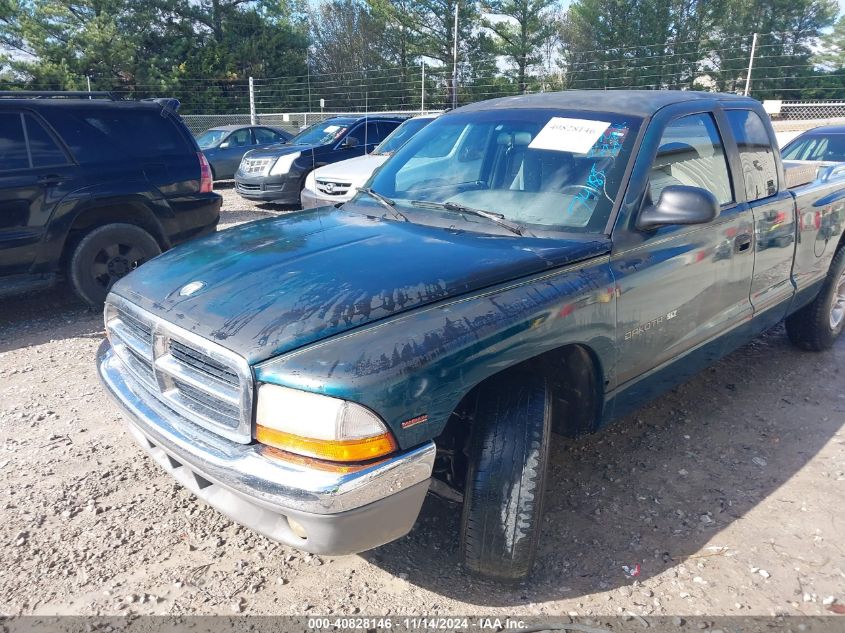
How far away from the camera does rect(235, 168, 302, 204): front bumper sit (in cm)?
1099

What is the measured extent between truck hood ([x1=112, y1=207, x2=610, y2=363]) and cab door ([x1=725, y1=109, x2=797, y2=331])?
1469 mm

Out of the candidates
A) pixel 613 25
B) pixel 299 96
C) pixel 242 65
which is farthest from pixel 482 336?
pixel 613 25

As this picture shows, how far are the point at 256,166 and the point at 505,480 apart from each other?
9980 mm

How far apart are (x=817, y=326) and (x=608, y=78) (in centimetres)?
2386

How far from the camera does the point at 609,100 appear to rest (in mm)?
3332

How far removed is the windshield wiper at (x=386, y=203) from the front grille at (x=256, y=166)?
795cm

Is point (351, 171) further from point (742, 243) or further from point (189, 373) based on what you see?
point (189, 373)

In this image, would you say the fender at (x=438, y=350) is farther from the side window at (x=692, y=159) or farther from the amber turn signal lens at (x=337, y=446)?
the side window at (x=692, y=159)

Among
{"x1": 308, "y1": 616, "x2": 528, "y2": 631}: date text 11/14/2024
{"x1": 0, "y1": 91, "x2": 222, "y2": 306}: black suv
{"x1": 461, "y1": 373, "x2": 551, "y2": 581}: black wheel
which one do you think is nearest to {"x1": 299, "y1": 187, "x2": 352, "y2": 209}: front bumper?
{"x1": 0, "y1": 91, "x2": 222, "y2": 306}: black suv

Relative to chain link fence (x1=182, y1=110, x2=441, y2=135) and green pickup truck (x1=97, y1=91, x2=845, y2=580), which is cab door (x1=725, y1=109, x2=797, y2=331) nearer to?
green pickup truck (x1=97, y1=91, x2=845, y2=580)

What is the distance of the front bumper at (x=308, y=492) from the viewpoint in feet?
6.66

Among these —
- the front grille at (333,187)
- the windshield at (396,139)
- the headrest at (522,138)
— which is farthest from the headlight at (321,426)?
the windshield at (396,139)

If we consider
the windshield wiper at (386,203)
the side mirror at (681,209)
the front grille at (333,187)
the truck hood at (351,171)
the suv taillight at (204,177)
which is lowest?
the front grille at (333,187)

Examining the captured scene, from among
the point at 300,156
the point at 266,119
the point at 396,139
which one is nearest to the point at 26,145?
the point at 396,139
